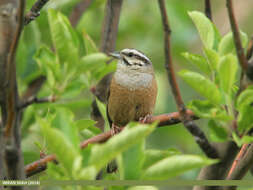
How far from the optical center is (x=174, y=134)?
5.86 meters

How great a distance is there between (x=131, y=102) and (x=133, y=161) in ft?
9.46

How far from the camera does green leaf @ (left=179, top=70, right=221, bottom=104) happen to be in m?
2.47

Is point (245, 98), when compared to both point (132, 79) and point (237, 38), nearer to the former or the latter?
point (237, 38)

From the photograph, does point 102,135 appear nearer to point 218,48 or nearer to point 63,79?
point 63,79

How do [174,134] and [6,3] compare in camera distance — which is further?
[174,134]

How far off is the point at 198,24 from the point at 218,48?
20cm

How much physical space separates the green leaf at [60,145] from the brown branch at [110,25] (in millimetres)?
2615

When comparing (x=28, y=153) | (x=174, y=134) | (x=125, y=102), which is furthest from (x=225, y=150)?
(x=174, y=134)

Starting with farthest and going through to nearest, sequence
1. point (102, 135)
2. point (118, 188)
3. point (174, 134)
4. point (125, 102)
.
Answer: point (174, 134) < point (125, 102) < point (102, 135) < point (118, 188)

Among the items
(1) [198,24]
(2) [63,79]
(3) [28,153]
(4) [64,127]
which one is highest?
(1) [198,24]

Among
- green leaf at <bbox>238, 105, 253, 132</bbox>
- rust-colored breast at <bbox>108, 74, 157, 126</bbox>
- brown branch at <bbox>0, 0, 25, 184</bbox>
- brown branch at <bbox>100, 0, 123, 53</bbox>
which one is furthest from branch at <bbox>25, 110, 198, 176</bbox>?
rust-colored breast at <bbox>108, 74, 157, 126</bbox>

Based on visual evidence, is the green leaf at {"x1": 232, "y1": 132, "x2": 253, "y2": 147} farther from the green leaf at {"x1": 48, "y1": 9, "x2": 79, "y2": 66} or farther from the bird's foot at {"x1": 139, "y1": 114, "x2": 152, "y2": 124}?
the bird's foot at {"x1": 139, "y1": 114, "x2": 152, "y2": 124}

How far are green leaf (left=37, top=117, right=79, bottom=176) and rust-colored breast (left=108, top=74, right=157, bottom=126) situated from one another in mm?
2965

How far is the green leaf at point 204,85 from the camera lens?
2.47 metres
